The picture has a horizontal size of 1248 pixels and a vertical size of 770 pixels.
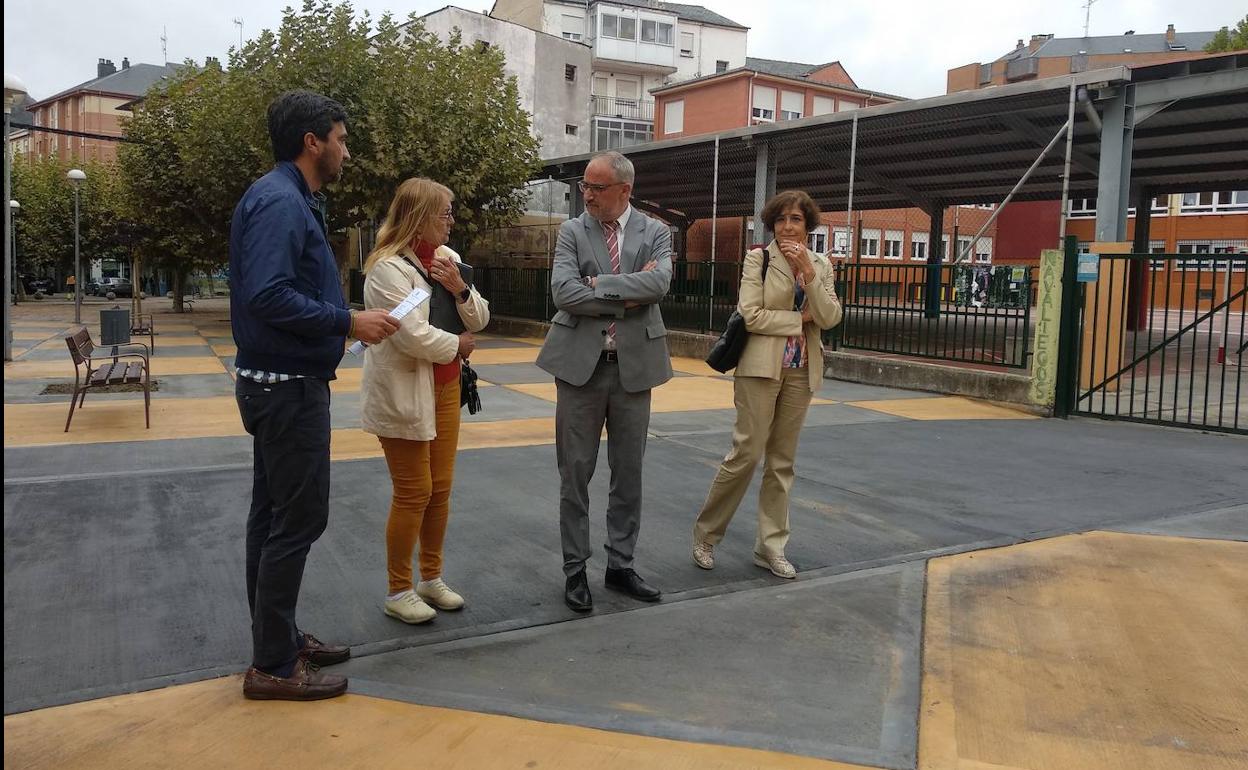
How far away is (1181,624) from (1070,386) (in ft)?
21.3

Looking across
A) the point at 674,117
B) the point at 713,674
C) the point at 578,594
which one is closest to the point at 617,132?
the point at 674,117

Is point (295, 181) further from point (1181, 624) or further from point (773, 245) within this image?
point (1181, 624)

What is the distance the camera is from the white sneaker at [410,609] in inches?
149

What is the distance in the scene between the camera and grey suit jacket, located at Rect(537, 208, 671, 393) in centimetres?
399

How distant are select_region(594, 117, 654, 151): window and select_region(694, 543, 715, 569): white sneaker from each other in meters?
46.3

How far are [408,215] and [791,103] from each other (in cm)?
4993

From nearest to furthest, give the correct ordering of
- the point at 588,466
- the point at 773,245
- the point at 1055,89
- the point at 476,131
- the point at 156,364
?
the point at 588,466, the point at 773,245, the point at 1055,89, the point at 156,364, the point at 476,131

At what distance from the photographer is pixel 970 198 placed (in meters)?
25.9

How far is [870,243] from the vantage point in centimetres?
4109

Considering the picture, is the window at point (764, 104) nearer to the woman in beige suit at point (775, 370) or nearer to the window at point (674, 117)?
the window at point (674, 117)

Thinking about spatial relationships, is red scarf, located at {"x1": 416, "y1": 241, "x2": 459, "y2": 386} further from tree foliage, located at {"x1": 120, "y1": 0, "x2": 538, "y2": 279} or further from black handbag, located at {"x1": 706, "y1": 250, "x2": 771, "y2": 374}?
tree foliage, located at {"x1": 120, "y1": 0, "x2": 538, "y2": 279}

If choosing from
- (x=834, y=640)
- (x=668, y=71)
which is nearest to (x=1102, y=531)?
(x=834, y=640)

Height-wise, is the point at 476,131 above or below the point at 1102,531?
above

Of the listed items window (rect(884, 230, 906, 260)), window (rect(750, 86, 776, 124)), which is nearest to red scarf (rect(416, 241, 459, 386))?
window (rect(884, 230, 906, 260))
